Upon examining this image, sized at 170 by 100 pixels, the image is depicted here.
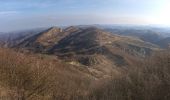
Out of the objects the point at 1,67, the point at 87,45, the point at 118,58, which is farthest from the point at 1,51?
the point at 87,45

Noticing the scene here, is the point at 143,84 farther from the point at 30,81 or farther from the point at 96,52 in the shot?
the point at 96,52

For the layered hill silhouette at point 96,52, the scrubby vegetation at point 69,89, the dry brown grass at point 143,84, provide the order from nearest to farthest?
the dry brown grass at point 143,84, the scrubby vegetation at point 69,89, the layered hill silhouette at point 96,52

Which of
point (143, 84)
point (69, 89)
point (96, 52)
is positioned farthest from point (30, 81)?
point (96, 52)

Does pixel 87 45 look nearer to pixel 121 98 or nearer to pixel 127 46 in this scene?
pixel 127 46

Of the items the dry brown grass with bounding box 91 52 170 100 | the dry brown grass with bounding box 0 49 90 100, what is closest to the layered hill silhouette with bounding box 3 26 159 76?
the dry brown grass with bounding box 0 49 90 100

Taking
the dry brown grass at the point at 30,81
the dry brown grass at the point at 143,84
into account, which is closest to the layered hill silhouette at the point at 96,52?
Answer: the dry brown grass at the point at 30,81

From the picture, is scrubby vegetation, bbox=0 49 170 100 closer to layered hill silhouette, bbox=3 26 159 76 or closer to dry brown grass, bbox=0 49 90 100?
dry brown grass, bbox=0 49 90 100

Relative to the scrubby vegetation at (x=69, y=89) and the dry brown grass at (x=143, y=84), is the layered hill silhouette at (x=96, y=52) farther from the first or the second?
the dry brown grass at (x=143, y=84)

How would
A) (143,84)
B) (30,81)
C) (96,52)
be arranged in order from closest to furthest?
(143,84) → (30,81) → (96,52)

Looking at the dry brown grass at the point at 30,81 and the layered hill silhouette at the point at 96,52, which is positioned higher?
the dry brown grass at the point at 30,81
